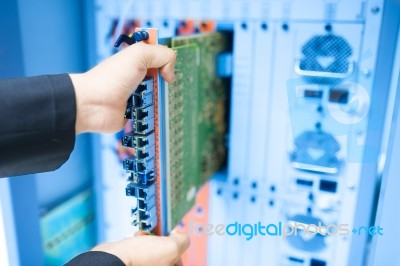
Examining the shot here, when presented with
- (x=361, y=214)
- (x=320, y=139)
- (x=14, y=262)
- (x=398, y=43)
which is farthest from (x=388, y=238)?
(x=14, y=262)

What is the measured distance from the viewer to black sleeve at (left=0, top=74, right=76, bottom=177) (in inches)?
27.4

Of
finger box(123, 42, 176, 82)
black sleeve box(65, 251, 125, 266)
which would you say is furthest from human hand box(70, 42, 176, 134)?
black sleeve box(65, 251, 125, 266)

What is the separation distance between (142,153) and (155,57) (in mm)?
180

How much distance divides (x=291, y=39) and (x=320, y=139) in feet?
0.79

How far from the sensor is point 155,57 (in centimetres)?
72

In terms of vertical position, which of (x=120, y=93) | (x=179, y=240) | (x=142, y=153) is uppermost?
(x=120, y=93)

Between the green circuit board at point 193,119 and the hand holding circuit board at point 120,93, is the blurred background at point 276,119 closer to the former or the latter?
the green circuit board at point 193,119

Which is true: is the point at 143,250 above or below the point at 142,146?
below

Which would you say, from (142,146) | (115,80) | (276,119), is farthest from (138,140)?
(276,119)

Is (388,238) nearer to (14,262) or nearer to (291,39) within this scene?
(291,39)

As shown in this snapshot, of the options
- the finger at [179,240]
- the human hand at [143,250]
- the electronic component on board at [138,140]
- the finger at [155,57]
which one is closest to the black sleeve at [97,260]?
the human hand at [143,250]

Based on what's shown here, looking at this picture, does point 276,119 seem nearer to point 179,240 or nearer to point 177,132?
point 177,132

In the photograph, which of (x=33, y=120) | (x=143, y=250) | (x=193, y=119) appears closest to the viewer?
(x=33, y=120)

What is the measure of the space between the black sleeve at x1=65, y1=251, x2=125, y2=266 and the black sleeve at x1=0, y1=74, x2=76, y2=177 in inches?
8.0
